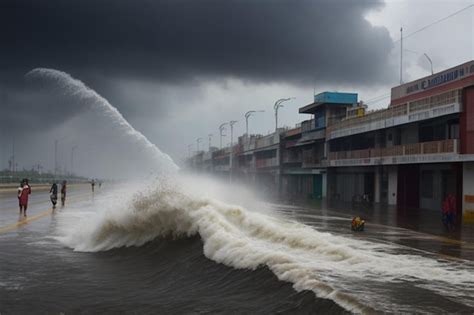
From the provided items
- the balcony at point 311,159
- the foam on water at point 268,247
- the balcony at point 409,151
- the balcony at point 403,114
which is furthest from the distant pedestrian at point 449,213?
the balcony at point 311,159

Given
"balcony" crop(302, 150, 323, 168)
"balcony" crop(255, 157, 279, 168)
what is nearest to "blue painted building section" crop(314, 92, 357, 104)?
"balcony" crop(302, 150, 323, 168)

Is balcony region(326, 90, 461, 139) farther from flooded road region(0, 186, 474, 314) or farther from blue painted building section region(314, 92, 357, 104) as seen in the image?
flooded road region(0, 186, 474, 314)

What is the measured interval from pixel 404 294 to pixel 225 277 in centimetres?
332

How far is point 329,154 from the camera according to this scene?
1987 inches

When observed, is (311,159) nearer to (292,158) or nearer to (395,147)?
(292,158)

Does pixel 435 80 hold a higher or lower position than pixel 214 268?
higher

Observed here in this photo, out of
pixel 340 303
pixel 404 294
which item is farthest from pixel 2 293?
pixel 404 294

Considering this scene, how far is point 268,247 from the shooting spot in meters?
11.7

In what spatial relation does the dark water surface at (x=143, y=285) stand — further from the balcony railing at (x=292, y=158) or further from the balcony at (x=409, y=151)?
the balcony railing at (x=292, y=158)

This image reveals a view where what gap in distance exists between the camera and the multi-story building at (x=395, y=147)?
28922 mm

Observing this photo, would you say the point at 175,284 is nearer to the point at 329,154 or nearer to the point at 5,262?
the point at 5,262

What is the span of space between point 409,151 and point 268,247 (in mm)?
24948

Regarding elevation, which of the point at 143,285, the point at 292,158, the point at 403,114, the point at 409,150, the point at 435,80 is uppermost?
the point at 435,80

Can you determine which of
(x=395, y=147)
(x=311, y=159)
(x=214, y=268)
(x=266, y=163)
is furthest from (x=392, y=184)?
(x=266, y=163)
